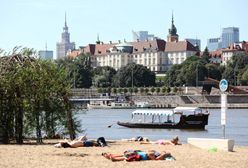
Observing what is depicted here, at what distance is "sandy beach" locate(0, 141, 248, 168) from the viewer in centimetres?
2302

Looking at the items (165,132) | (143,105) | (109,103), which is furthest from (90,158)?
(109,103)

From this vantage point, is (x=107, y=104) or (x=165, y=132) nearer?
(x=165, y=132)

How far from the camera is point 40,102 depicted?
114ft

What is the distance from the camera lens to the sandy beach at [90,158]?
23016 millimetres

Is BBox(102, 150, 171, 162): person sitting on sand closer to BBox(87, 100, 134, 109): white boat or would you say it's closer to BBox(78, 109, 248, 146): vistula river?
BBox(78, 109, 248, 146): vistula river

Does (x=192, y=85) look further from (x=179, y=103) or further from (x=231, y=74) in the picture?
(x=179, y=103)

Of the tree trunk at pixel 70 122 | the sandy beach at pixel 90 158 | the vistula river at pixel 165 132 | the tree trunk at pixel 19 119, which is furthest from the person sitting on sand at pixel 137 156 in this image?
the vistula river at pixel 165 132

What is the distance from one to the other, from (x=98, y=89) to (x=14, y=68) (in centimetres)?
15637

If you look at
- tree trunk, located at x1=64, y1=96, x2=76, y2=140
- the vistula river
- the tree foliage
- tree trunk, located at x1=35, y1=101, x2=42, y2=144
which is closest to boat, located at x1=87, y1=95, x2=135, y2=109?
the vistula river

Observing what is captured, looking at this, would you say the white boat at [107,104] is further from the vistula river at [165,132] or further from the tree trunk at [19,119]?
the tree trunk at [19,119]

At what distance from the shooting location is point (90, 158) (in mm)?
24844

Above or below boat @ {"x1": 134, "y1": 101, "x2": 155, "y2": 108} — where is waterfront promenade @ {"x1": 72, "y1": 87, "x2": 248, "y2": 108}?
above

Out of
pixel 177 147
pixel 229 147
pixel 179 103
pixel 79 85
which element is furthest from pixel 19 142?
pixel 79 85

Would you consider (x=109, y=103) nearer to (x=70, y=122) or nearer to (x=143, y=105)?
(x=143, y=105)
